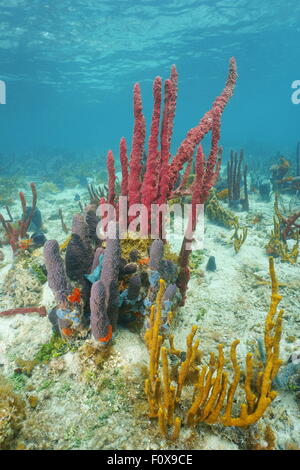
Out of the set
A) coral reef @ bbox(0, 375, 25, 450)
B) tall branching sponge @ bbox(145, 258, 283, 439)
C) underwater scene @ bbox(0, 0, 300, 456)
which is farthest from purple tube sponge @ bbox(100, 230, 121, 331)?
coral reef @ bbox(0, 375, 25, 450)

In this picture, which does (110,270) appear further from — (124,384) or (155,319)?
(124,384)

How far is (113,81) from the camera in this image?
116 feet

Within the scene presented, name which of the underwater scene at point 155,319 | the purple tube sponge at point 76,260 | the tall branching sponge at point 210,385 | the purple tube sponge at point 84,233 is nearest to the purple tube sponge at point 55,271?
the underwater scene at point 155,319

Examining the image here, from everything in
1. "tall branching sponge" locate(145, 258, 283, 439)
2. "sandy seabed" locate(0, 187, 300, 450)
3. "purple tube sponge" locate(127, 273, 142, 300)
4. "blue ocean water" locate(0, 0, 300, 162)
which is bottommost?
"sandy seabed" locate(0, 187, 300, 450)

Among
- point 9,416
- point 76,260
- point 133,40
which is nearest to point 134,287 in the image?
point 76,260

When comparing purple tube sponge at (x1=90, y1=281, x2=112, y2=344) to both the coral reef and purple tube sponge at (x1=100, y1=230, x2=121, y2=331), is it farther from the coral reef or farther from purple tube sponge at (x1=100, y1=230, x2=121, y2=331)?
the coral reef

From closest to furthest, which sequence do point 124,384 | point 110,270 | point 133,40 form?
1. point 124,384
2. point 110,270
3. point 133,40

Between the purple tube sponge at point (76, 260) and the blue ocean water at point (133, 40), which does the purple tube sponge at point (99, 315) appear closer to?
the purple tube sponge at point (76, 260)

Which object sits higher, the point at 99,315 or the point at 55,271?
the point at 55,271

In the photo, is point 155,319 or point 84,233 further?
point 84,233

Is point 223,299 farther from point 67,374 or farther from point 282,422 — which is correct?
point 67,374

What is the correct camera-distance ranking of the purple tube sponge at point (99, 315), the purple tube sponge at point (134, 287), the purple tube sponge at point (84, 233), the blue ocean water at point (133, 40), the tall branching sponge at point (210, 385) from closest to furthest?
1. the tall branching sponge at point (210, 385)
2. the purple tube sponge at point (99, 315)
3. the purple tube sponge at point (134, 287)
4. the purple tube sponge at point (84, 233)
5. the blue ocean water at point (133, 40)

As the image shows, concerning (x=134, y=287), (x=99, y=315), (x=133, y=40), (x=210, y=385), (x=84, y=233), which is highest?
(x=133, y=40)

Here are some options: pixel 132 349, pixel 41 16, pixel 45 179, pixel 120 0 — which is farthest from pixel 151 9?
pixel 132 349
